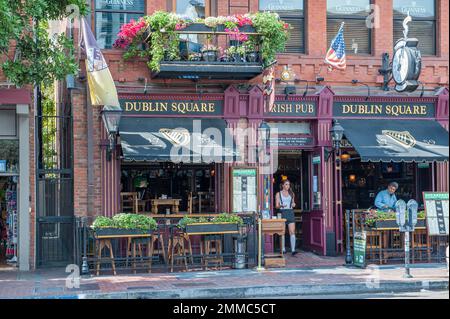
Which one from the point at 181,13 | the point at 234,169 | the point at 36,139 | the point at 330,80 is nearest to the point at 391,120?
the point at 330,80

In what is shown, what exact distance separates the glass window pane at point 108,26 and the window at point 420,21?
6714 millimetres

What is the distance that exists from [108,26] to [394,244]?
821 cm

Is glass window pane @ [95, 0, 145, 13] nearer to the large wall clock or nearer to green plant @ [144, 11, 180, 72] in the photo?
green plant @ [144, 11, 180, 72]

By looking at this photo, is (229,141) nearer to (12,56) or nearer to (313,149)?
(313,149)

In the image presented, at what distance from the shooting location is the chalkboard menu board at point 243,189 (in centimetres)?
1725

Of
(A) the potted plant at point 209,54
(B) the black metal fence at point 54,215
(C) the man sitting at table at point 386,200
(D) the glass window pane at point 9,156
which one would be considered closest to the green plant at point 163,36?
(A) the potted plant at point 209,54

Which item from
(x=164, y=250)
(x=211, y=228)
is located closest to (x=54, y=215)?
(x=164, y=250)

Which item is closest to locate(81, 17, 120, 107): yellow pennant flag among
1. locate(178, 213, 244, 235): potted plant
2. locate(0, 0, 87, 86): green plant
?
locate(0, 0, 87, 86): green plant

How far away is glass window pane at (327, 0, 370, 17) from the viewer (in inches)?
720

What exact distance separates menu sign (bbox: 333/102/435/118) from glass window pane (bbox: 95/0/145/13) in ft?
17.0

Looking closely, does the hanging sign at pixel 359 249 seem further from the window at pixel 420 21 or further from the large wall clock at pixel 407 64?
the window at pixel 420 21

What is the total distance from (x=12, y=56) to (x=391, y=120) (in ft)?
29.7

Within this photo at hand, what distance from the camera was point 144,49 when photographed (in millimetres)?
16922

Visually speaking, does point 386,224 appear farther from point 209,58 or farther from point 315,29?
point 209,58
